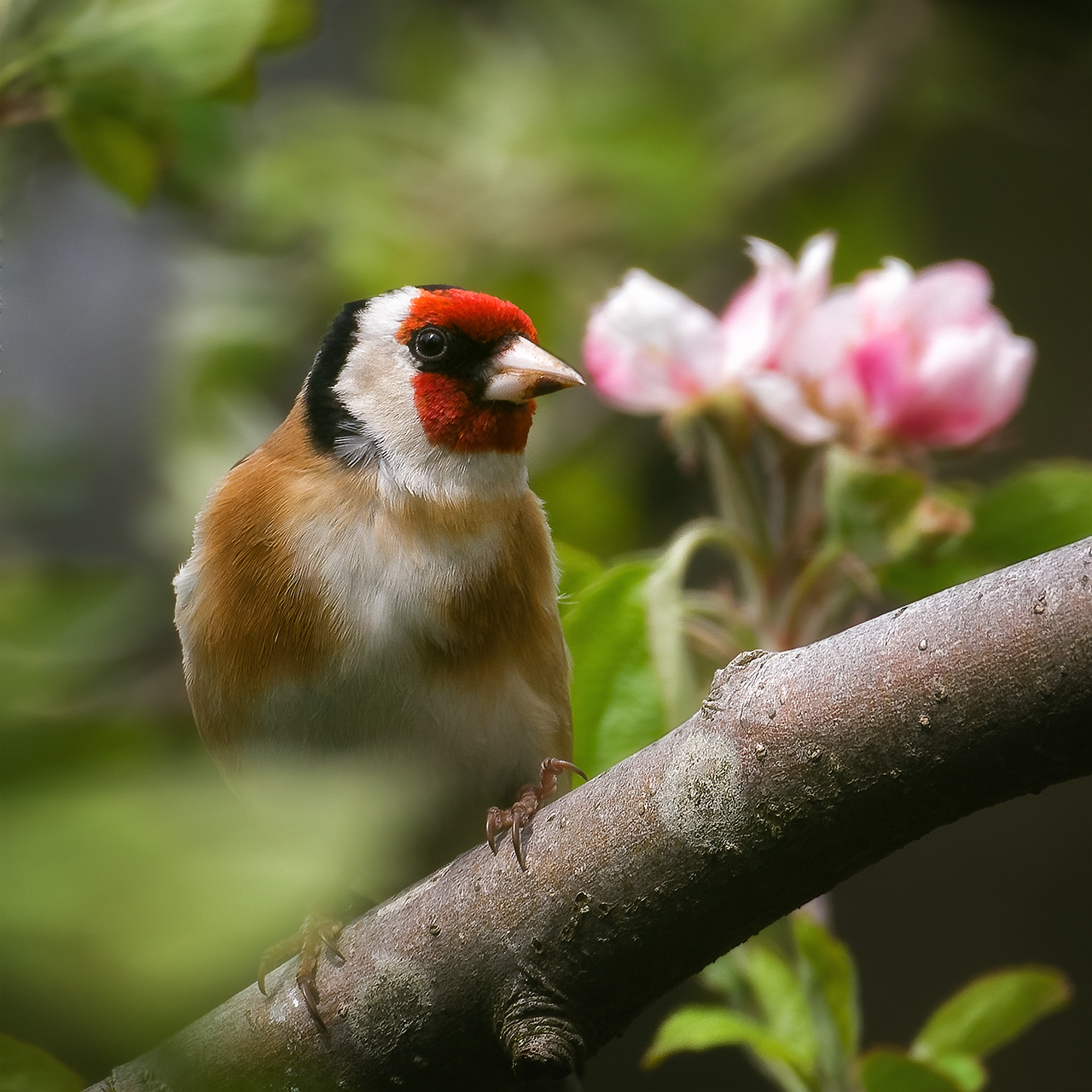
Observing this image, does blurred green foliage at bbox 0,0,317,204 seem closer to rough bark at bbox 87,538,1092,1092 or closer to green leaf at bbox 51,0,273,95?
green leaf at bbox 51,0,273,95

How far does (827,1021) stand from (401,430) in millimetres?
981

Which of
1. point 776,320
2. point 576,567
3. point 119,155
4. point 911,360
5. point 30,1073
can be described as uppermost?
point 119,155

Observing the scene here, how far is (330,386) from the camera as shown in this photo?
6.85 ft

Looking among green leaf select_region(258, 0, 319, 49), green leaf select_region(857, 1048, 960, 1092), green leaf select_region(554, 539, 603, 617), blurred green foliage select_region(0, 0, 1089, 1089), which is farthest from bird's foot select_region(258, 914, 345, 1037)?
green leaf select_region(258, 0, 319, 49)

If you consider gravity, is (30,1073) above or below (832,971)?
below

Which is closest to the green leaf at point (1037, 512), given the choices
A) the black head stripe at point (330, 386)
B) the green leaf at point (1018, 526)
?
the green leaf at point (1018, 526)

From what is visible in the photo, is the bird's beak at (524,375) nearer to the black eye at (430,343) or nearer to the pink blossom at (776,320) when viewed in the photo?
the black eye at (430,343)

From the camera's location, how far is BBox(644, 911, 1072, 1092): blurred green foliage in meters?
1.53

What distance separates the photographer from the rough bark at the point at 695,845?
3.19 feet

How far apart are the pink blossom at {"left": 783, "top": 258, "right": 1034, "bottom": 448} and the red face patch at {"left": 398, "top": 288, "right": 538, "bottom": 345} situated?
439 mm

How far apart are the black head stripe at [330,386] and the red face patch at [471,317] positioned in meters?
0.13

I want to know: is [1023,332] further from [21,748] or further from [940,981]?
[21,748]

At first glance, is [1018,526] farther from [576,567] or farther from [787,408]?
[576,567]

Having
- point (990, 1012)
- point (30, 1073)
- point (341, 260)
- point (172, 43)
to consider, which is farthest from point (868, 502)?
point (341, 260)
